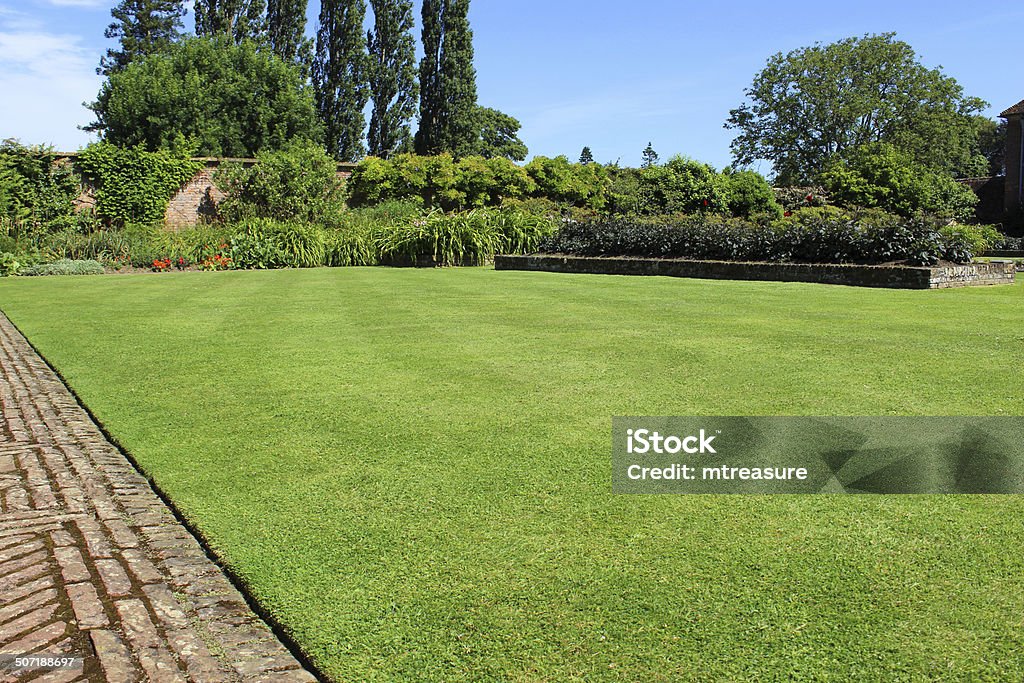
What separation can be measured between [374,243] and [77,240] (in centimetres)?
699

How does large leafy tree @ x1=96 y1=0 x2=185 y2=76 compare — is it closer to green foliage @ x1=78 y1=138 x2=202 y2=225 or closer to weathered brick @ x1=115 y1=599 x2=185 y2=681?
green foliage @ x1=78 y1=138 x2=202 y2=225

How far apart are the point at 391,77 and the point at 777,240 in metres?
30.3

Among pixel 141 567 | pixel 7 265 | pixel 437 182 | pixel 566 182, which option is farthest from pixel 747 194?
pixel 141 567

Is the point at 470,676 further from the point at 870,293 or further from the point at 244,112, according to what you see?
the point at 244,112

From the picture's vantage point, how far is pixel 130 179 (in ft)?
78.4

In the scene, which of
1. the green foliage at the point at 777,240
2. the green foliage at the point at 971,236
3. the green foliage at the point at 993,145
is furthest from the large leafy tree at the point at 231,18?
the green foliage at the point at 993,145

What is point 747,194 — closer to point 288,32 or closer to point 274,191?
point 274,191

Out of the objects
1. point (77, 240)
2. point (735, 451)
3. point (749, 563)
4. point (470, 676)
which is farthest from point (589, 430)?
point (77, 240)

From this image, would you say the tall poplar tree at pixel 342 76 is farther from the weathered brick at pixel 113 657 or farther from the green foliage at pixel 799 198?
the weathered brick at pixel 113 657

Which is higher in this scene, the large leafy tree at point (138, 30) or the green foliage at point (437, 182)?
the large leafy tree at point (138, 30)

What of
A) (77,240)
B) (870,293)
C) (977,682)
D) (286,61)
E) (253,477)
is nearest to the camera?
(977,682)

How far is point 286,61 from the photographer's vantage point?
4309 centimetres

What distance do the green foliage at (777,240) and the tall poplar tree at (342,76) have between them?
84.0ft

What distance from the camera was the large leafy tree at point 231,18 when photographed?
42.4 metres
